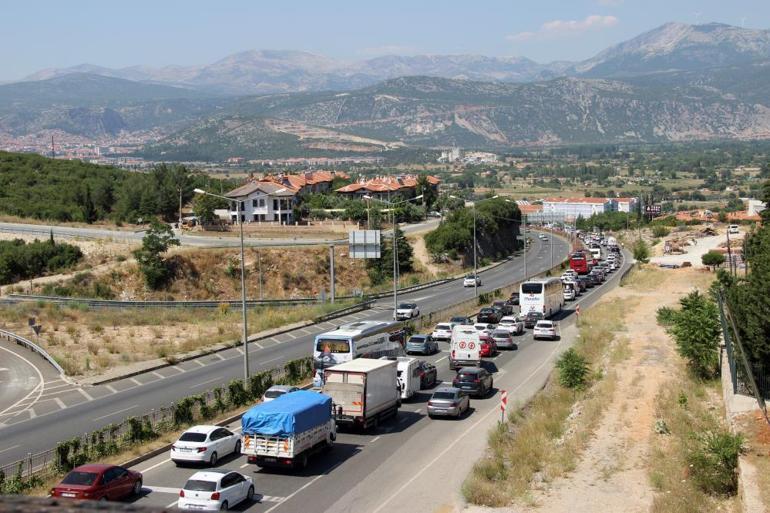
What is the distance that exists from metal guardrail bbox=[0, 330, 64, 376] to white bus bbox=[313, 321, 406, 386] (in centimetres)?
1264

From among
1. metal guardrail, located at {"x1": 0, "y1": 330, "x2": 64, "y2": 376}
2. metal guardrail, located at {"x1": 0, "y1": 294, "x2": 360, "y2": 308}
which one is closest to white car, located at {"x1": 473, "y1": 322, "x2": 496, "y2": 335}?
metal guardrail, located at {"x1": 0, "y1": 294, "x2": 360, "y2": 308}

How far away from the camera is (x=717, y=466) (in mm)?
22812

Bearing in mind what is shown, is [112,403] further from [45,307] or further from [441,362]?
[45,307]

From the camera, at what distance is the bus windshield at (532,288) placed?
57.5 m

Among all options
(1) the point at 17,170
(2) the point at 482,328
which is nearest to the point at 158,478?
(2) the point at 482,328

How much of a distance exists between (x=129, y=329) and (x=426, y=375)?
2301cm

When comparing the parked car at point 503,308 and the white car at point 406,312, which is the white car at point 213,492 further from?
the parked car at point 503,308

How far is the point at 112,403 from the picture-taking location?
34781 mm

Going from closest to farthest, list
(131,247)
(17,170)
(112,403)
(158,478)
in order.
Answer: (158,478), (112,403), (131,247), (17,170)

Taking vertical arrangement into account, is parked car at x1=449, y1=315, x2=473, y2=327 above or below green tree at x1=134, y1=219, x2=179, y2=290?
below

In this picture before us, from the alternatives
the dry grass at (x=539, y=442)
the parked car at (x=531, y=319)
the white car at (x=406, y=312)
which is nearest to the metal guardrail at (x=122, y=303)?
the white car at (x=406, y=312)

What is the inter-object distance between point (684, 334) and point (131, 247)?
5648cm

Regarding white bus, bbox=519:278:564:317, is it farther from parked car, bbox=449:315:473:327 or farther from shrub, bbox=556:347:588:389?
shrub, bbox=556:347:588:389

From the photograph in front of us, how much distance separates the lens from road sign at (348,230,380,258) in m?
58.1
